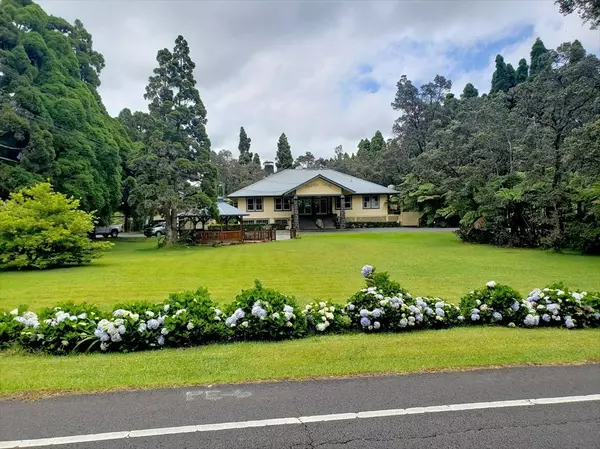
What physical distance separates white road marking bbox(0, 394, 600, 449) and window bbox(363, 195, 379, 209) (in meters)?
40.8

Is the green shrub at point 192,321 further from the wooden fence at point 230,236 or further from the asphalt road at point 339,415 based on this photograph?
the wooden fence at point 230,236

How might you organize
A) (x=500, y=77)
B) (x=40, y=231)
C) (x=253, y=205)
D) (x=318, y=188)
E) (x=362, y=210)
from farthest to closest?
(x=500, y=77) < (x=362, y=210) < (x=253, y=205) < (x=318, y=188) < (x=40, y=231)

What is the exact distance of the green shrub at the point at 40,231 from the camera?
1556 centimetres

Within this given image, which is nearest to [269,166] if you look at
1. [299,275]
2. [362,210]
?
[362,210]

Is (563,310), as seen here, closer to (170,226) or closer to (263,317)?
(263,317)

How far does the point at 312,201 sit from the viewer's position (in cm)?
4469

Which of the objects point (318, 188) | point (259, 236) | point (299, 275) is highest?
point (318, 188)

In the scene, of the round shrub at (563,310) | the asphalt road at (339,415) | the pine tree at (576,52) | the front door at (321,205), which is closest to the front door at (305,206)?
the front door at (321,205)

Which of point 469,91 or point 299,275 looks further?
point 469,91

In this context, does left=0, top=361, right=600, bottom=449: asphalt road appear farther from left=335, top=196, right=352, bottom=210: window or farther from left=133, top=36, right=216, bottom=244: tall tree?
left=335, top=196, right=352, bottom=210: window

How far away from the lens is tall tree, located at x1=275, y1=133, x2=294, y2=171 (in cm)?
6531

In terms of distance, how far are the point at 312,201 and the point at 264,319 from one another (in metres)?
39.3

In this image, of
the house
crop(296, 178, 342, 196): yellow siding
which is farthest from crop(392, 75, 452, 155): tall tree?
crop(296, 178, 342, 196): yellow siding

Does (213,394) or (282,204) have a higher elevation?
(282,204)
